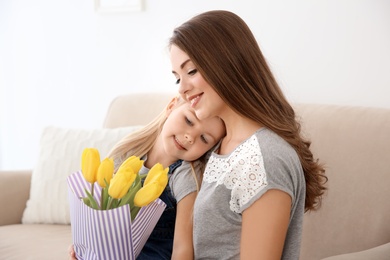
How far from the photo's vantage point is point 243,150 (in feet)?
4.85

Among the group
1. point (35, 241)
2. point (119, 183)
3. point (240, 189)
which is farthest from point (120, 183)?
point (35, 241)

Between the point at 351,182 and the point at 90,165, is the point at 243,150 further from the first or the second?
the point at 351,182

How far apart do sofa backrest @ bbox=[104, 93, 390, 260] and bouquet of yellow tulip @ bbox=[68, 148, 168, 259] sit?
783mm

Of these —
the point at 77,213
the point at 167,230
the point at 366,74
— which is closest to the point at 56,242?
the point at 167,230

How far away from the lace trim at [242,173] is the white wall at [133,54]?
1.03 m

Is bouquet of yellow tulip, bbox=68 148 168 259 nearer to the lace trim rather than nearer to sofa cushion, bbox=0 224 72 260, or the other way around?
the lace trim

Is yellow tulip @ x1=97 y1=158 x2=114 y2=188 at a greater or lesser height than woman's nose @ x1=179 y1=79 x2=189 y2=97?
lesser

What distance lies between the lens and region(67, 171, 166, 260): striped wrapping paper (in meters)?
1.34

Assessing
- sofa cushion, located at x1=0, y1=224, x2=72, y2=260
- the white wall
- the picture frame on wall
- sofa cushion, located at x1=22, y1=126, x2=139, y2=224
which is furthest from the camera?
the picture frame on wall

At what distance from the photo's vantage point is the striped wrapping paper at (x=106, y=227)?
134 centimetres

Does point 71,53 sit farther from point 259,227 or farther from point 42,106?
point 259,227

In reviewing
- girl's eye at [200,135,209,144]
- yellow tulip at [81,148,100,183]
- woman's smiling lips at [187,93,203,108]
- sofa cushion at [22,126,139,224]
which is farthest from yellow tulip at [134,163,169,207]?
sofa cushion at [22,126,139,224]

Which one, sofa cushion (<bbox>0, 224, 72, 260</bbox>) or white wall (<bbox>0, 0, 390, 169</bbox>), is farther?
white wall (<bbox>0, 0, 390, 169</bbox>)

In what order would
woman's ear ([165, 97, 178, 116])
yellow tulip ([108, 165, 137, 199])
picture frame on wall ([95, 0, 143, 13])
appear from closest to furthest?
yellow tulip ([108, 165, 137, 199]), woman's ear ([165, 97, 178, 116]), picture frame on wall ([95, 0, 143, 13])
